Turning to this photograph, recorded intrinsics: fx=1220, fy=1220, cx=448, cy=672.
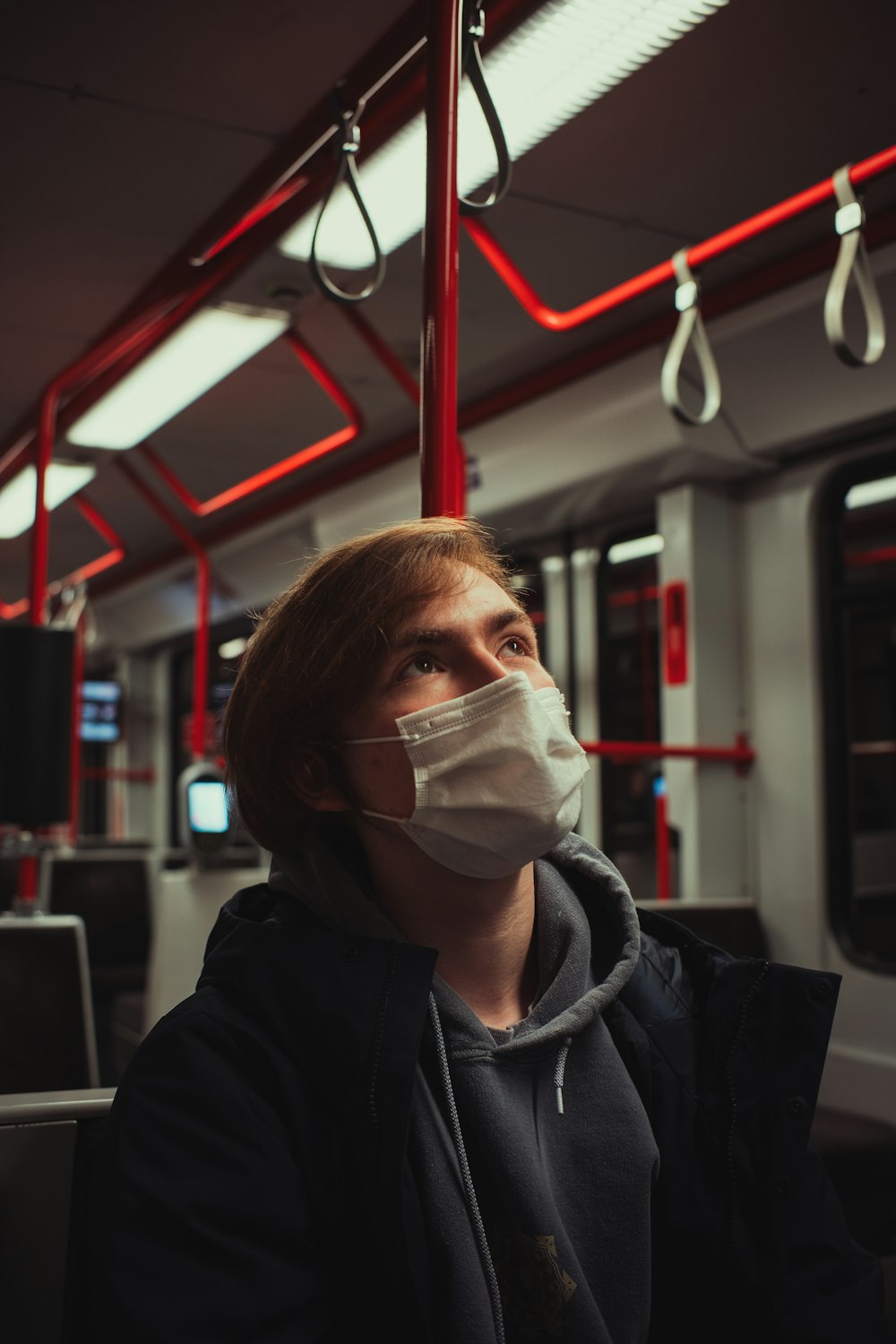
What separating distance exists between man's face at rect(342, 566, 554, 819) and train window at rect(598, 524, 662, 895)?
112 inches

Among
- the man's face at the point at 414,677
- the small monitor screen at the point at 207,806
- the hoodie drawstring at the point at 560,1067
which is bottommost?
the hoodie drawstring at the point at 560,1067

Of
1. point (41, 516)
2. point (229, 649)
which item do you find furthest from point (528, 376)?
point (229, 649)

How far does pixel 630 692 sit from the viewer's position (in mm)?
8531

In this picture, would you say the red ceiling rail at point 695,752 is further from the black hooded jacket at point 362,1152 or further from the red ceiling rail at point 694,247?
the black hooded jacket at point 362,1152

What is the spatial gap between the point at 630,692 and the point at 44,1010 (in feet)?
21.8

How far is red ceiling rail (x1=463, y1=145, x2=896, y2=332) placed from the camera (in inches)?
78.0

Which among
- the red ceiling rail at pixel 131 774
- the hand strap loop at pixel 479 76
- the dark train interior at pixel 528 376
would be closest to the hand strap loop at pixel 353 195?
the dark train interior at pixel 528 376

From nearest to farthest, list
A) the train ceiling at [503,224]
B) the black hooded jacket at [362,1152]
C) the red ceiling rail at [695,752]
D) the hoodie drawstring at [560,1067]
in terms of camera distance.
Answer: the black hooded jacket at [362,1152]
the hoodie drawstring at [560,1067]
the train ceiling at [503,224]
the red ceiling rail at [695,752]

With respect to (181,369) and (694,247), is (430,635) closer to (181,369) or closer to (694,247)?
(694,247)

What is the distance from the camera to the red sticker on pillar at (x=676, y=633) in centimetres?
380

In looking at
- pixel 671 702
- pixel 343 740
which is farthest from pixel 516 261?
pixel 343 740

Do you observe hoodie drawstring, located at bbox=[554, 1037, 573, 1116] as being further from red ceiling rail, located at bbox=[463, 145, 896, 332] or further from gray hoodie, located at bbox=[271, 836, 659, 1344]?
red ceiling rail, located at bbox=[463, 145, 896, 332]

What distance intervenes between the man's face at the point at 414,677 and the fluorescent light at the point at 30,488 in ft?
12.0

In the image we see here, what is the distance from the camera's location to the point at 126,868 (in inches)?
195
